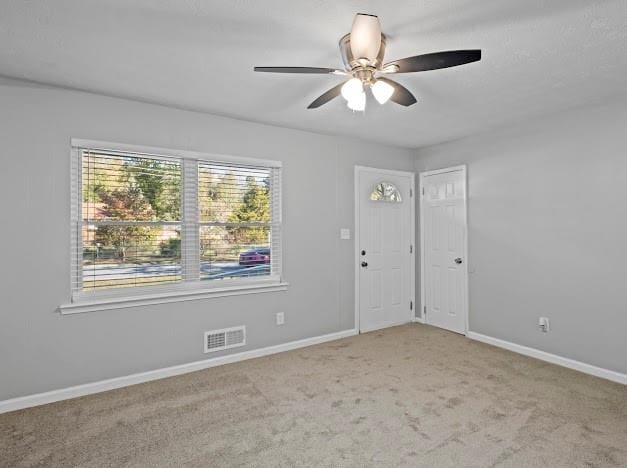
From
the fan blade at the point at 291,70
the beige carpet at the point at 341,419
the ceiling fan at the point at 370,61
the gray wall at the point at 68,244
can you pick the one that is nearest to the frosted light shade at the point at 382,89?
the ceiling fan at the point at 370,61

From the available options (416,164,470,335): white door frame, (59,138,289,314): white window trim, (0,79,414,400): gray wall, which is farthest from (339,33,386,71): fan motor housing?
(416,164,470,335): white door frame

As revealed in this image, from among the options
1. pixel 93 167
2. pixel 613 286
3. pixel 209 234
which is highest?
pixel 93 167

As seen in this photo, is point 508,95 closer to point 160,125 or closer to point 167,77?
point 167,77

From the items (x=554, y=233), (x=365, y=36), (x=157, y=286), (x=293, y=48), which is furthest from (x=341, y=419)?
(x=554, y=233)

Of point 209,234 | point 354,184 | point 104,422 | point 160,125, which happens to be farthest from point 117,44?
point 354,184

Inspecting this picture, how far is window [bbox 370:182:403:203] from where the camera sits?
4438 mm

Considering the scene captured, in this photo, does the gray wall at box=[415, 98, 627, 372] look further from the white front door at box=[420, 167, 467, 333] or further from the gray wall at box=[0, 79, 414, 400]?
the gray wall at box=[0, 79, 414, 400]

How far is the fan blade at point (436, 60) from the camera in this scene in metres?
1.61

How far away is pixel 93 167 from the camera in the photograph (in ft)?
9.28

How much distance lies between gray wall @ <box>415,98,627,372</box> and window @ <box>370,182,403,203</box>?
854 millimetres

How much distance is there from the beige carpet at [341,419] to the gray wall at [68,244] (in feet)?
1.01

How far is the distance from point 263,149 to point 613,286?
11.3 ft

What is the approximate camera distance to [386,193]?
4516mm

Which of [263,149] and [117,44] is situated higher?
[117,44]
